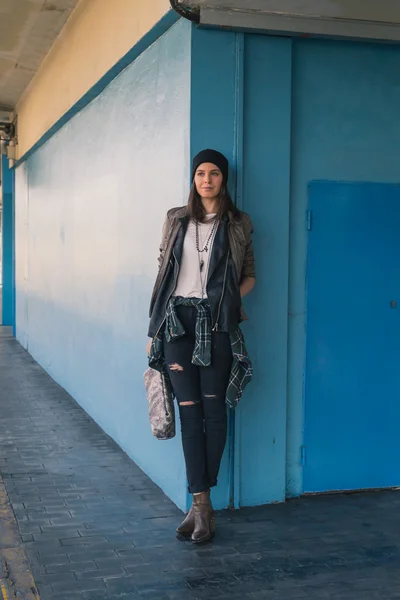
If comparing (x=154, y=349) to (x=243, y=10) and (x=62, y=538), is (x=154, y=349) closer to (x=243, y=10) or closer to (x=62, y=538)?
(x=62, y=538)

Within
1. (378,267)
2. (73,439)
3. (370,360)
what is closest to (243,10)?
(378,267)

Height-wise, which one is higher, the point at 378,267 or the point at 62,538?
the point at 378,267

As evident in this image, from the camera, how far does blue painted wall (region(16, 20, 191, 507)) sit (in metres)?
4.73

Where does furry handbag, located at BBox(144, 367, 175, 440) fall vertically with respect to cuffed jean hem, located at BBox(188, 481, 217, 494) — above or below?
above

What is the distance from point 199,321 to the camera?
4.02 meters

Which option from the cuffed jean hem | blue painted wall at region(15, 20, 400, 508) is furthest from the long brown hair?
the cuffed jean hem

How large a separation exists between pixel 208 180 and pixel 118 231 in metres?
2.02

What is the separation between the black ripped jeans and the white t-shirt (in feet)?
0.34

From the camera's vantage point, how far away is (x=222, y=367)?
4.09 m

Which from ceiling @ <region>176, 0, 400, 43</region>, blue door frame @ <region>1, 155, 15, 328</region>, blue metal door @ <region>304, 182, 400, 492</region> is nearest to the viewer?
ceiling @ <region>176, 0, 400, 43</region>

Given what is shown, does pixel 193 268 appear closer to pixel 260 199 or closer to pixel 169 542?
pixel 260 199

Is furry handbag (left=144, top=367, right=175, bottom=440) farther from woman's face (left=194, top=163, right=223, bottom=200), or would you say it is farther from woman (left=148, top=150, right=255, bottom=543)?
woman's face (left=194, top=163, right=223, bottom=200)

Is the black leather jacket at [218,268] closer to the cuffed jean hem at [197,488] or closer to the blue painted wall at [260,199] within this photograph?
the blue painted wall at [260,199]

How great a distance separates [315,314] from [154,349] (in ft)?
3.75
